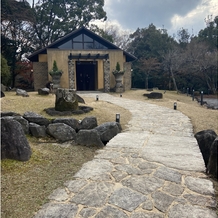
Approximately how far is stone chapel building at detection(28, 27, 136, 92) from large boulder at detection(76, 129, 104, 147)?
47.9ft

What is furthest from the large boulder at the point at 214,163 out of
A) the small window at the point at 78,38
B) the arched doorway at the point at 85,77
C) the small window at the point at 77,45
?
the arched doorway at the point at 85,77

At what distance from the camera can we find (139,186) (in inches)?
112

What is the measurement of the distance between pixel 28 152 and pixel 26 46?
23.8 metres

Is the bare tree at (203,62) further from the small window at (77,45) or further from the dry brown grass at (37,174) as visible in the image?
the dry brown grass at (37,174)

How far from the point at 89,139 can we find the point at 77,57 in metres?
15.0

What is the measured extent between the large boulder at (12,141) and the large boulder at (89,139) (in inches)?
55.3

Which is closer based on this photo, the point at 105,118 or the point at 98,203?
the point at 98,203

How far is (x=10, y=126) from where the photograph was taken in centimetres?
337

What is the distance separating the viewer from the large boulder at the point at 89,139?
4582 millimetres

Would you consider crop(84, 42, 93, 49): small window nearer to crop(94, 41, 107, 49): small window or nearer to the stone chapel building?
the stone chapel building

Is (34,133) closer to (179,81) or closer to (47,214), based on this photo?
(47,214)

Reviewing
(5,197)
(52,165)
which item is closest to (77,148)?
(52,165)

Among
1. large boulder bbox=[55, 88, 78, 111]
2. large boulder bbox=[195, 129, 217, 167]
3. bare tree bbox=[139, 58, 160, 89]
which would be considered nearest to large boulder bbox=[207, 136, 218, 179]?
large boulder bbox=[195, 129, 217, 167]

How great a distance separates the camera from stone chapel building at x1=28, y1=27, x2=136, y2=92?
18438 millimetres
